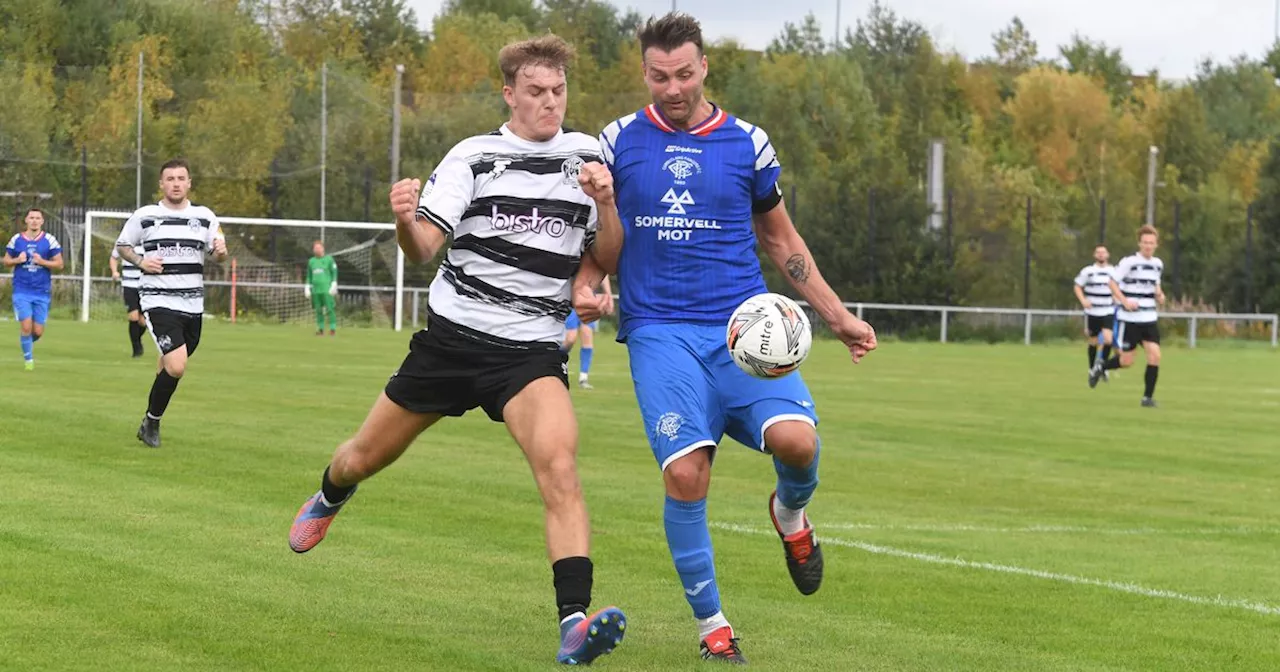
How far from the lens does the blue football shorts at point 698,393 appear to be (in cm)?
658

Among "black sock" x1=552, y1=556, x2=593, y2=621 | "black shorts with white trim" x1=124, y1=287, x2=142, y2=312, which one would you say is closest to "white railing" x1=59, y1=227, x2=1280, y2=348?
"black shorts with white trim" x1=124, y1=287, x2=142, y2=312

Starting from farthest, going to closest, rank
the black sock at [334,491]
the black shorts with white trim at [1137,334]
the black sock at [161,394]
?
the black shorts with white trim at [1137,334] → the black sock at [161,394] → the black sock at [334,491]

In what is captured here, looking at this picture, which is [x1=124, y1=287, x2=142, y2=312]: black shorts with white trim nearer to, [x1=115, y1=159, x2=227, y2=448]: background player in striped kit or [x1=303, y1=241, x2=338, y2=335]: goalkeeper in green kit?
[x1=303, y1=241, x2=338, y2=335]: goalkeeper in green kit

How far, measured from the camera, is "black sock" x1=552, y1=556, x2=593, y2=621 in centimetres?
627

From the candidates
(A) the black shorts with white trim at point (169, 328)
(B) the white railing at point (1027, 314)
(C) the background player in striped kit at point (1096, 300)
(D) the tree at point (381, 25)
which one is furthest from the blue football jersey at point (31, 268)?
(D) the tree at point (381, 25)

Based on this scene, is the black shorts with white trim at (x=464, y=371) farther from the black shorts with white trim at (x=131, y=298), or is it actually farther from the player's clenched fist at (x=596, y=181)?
the black shorts with white trim at (x=131, y=298)

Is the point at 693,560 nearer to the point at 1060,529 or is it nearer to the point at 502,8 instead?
the point at 1060,529

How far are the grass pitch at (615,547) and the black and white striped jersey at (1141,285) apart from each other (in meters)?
4.95

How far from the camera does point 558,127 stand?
22.2 ft

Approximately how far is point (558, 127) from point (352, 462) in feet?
4.89

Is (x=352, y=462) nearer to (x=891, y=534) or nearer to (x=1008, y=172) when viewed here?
(x=891, y=534)

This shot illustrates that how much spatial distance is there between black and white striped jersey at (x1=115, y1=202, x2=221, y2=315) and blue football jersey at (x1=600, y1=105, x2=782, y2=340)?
7.67m

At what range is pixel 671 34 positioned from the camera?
6645 mm

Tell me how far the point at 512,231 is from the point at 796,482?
1.39m
